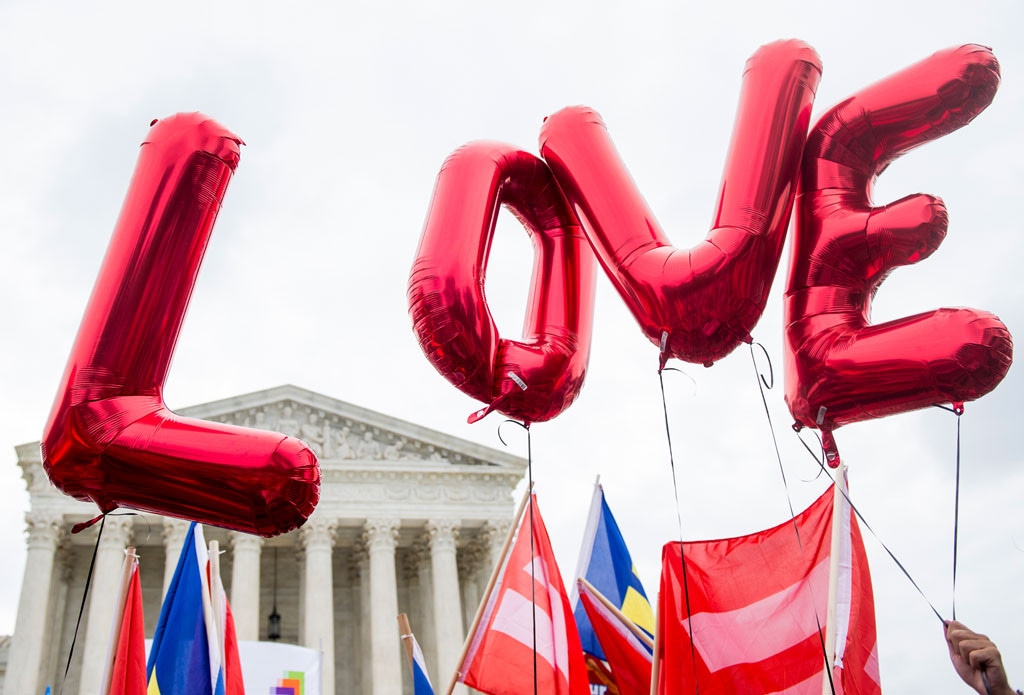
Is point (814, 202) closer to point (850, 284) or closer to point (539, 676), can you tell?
point (850, 284)

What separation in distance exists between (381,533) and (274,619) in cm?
471

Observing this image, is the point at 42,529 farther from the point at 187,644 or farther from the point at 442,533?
the point at 187,644

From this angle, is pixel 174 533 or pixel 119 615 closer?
pixel 119 615

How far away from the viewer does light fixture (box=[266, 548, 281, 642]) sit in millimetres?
33406

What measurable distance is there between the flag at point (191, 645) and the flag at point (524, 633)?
3.04 metres

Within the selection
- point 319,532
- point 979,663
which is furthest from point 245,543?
point 979,663

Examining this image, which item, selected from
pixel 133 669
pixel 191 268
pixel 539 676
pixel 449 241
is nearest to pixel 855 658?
pixel 539 676

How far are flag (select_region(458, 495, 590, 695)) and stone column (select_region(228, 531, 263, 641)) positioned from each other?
76.3ft

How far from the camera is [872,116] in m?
5.43

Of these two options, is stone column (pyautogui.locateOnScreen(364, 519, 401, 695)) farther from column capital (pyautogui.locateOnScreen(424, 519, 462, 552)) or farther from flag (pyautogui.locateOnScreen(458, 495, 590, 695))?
flag (pyautogui.locateOnScreen(458, 495, 590, 695))

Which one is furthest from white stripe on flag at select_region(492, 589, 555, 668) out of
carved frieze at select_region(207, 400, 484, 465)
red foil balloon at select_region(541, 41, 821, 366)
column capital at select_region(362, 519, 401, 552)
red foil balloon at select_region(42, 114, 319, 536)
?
carved frieze at select_region(207, 400, 484, 465)

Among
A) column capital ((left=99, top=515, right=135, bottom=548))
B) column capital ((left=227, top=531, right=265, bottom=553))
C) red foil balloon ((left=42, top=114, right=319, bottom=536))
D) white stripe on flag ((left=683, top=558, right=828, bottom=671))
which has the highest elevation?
column capital ((left=99, top=515, right=135, bottom=548))

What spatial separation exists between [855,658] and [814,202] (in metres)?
3.67

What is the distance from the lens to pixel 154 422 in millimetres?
4598
